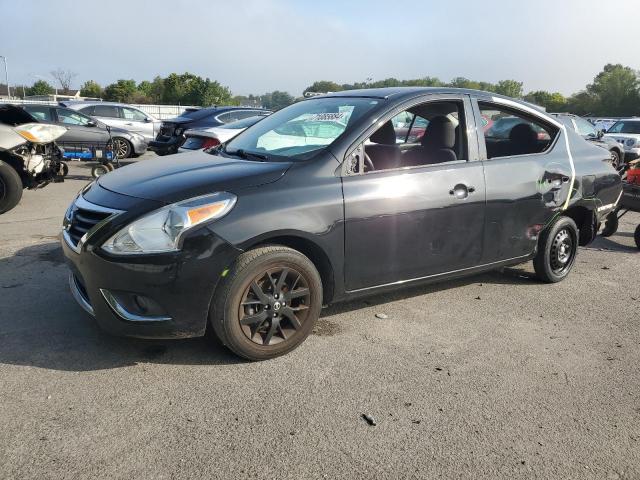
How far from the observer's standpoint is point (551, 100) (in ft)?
229

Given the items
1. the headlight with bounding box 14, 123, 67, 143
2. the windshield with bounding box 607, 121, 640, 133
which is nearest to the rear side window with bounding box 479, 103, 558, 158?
the headlight with bounding box 14, 123, 67, 143

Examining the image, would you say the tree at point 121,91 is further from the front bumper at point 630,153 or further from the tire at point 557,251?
the tire at point 557,251

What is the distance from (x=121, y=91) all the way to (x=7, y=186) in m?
59.3

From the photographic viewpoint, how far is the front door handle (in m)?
4.06

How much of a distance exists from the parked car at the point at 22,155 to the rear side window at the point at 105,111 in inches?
338

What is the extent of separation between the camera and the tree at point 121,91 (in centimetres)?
6131

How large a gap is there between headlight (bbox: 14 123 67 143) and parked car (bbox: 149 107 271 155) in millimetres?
3585

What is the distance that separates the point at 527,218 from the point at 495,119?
0.96 metres

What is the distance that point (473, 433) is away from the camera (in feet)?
8.99

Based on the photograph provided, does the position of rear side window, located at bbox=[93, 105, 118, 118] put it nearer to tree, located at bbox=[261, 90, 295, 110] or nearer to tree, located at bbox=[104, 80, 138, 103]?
tree, located at bbox=[261, 90, 295, 110]

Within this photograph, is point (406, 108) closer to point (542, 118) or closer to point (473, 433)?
point (542, 118)

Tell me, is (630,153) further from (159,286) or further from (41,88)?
(41,88)

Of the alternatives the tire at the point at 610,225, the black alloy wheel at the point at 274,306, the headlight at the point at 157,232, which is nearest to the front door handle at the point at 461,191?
the black alloy wheel at the point at 274,306

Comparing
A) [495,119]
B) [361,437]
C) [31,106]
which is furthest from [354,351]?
[31,106]
